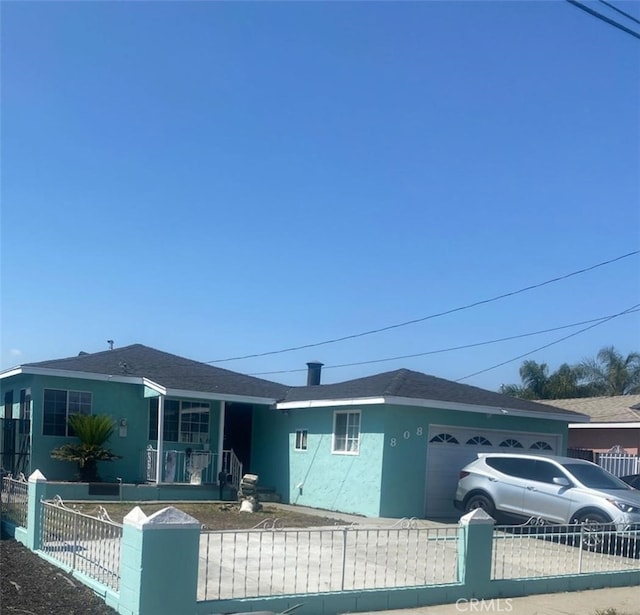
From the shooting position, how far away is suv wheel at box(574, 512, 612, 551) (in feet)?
33.3

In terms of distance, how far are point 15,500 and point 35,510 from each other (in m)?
1.43

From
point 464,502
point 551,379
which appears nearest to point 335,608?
point 464,502

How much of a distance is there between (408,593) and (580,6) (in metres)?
6.72

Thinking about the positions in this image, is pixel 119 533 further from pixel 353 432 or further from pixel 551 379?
pixel 551 379

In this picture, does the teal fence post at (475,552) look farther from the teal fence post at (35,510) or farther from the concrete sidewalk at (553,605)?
the teal fence post at (35,510)

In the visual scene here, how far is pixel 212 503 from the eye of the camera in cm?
1792

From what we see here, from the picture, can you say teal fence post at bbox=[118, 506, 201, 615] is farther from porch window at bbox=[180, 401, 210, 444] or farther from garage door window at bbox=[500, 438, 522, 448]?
porch window at bbox=[180, 401, 210, 444]

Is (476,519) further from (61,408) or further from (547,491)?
(61,408)

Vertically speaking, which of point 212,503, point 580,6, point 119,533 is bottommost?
point 212,503

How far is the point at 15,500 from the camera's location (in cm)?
1119

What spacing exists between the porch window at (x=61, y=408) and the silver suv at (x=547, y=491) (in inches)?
382

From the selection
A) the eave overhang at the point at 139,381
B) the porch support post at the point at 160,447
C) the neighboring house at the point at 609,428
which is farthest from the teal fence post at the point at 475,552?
the neighboring house at the point at 609,428

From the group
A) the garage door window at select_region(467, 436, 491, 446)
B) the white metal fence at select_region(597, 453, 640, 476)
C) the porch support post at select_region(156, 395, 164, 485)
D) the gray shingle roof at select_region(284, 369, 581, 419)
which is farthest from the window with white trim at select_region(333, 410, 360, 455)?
the white metal fence at select_region(597, 453, 640, 476)

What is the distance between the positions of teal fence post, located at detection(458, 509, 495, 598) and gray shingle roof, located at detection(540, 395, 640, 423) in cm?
1569
